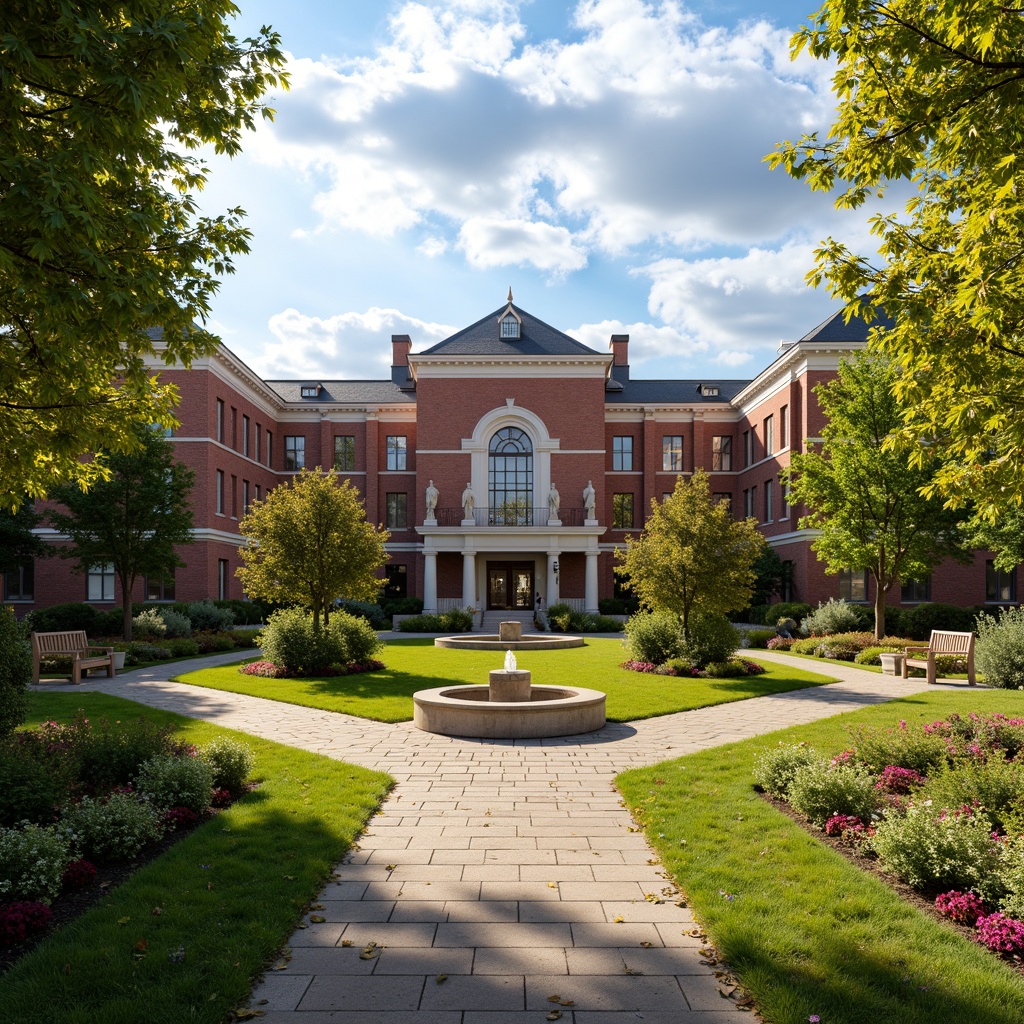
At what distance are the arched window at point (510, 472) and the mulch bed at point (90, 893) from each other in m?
35.5

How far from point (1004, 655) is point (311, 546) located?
15.1m

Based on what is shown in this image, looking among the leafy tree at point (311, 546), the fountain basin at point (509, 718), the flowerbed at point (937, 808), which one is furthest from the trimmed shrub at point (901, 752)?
the leafy tree at point (311, 546)

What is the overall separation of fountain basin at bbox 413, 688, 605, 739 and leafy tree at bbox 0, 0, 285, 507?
17.2 feet

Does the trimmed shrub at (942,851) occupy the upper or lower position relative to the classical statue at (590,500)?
lower

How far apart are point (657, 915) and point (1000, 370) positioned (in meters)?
4.99

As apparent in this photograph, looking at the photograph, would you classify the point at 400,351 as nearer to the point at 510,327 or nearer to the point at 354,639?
the point at 510,327

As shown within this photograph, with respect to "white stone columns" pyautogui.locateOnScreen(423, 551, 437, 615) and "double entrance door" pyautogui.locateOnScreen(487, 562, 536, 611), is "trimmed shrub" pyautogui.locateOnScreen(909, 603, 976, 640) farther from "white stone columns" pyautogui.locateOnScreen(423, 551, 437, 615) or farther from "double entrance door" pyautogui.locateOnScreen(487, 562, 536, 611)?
"white stone columns" pyautogui.locateOnScreen(423, 551, 437, 615)

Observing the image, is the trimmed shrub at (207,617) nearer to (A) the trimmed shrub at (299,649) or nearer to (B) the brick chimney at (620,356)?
(A) the trimmed shrub at (299,649)

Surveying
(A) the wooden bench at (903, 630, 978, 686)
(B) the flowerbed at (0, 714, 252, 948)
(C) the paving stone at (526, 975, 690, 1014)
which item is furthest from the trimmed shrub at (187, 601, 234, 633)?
(C) the paving stone at (526, 975, 690, 1014)

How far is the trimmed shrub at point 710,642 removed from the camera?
A: 18.2m

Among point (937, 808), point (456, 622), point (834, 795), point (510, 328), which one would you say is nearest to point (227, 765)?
point (834, 795)

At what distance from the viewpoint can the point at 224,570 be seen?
120 ft

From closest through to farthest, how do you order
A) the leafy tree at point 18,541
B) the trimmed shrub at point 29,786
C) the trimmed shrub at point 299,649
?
1. the trimmed shrub at point 29,786
2. the trimmed shrub at point 299,649
3. the leafy tree at point 18,541

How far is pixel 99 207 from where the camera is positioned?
5.79 meters
